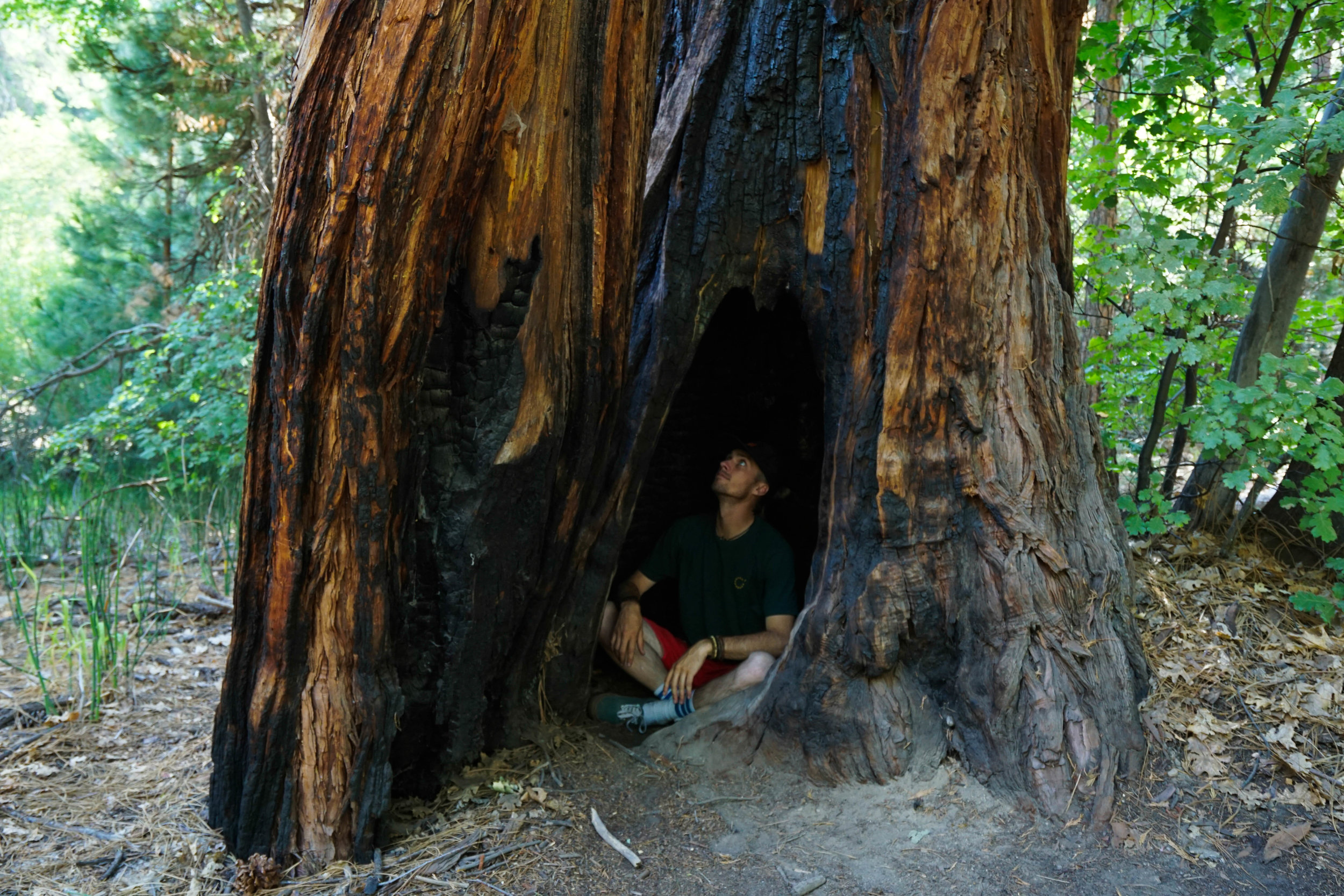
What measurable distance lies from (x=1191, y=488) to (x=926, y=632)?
251 cm

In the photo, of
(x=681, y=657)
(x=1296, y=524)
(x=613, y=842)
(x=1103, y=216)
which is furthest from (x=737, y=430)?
(x=1103, y=216)

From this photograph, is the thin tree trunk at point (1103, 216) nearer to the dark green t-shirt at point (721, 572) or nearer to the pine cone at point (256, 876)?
the dark green t-shirt at point (721, 572)

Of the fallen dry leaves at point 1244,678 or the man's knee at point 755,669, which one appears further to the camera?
the man's knee at point 755,669

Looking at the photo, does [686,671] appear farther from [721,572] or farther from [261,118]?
[261,118]

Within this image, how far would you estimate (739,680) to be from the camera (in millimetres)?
3715

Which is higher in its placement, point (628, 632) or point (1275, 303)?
point (1275, 303)

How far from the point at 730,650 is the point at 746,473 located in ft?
2.85

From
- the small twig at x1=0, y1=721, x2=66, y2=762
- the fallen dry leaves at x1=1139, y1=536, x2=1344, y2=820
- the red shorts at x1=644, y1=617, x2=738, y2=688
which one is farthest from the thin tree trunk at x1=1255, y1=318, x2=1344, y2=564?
the small twig at x1=0, y1=721, x2=66, y2=762

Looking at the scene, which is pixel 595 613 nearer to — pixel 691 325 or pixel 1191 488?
pixel 691 325

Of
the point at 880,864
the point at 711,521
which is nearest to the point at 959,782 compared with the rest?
the point at 880,864

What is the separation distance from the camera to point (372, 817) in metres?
2.59

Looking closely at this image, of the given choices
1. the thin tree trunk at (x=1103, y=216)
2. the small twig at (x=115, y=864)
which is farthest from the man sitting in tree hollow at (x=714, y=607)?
the thin tree trunk at (x=1103, y=216)

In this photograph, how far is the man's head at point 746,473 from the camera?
4113mm

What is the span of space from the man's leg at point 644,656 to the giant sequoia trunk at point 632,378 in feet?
2.04
